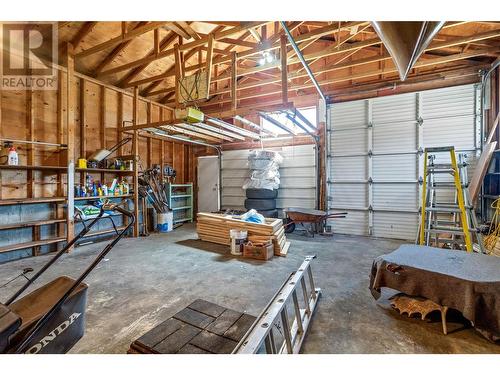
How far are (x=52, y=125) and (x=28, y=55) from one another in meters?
1.29

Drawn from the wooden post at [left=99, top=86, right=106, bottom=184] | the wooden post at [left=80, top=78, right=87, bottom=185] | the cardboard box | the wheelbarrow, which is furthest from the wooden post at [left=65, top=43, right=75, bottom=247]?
the wheelbarrow

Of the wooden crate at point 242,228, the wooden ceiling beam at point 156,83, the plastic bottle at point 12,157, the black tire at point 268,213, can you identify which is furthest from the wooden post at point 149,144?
the black tire at point 268,213

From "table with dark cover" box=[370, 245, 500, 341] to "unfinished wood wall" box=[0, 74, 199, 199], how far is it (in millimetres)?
5937

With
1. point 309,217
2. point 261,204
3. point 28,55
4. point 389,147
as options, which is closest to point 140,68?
point 28,55

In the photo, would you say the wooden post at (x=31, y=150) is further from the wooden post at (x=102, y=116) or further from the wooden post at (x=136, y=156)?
the wooden post at (x=136, y=156)

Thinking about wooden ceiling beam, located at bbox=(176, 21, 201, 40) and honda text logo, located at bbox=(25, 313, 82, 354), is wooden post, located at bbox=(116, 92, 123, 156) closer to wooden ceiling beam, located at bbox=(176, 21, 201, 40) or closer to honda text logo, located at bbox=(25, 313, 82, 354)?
wooden ceiling beam, located at bbox=(176, 21, 201, 40)

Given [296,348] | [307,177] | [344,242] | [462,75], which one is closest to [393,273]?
[296,348]

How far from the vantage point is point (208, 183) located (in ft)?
28.5

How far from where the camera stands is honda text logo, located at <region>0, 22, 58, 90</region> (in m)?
4.23

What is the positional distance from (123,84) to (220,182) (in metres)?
4.09

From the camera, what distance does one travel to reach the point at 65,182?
4938 mm

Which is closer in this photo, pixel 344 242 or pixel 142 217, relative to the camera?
pixel 344 242

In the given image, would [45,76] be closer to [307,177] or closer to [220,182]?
[220,182]
